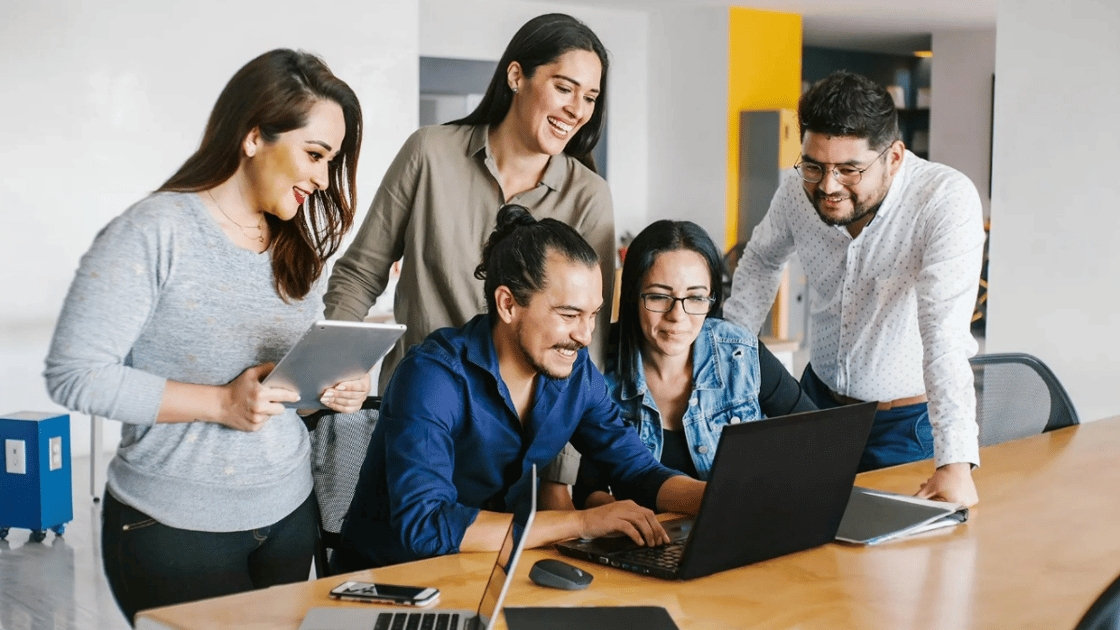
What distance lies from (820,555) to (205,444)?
97 cm

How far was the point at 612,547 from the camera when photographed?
5.92 ft

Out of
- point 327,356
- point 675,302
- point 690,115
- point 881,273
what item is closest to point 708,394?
point 675,302

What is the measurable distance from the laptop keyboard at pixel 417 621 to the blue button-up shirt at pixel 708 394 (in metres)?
0.94

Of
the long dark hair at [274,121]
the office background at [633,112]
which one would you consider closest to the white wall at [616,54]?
the office background at [633,112]

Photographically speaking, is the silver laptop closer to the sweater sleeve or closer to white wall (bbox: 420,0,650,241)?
the sweater sleeve

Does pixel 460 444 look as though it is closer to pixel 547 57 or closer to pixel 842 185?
pixel 547 57

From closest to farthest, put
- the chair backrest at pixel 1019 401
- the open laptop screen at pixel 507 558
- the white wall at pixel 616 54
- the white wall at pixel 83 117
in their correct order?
the open laptop screen at pixel 507 558 < the chair backrest at pixel 1019 401 < the white wall at pixel 83 117 < the white wall at pixel 616 54

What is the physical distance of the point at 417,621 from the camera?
1447 mm

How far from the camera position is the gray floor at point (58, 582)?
3.54 metres

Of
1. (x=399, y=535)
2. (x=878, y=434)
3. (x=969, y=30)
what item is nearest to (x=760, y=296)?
(x=878, y=434)

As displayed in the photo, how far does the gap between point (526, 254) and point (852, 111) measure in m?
0.73

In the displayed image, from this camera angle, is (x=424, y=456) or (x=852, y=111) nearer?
(x=424, y=456)

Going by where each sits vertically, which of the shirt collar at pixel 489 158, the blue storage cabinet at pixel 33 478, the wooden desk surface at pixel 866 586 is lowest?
the blue storage cabinet at pixel 33 478

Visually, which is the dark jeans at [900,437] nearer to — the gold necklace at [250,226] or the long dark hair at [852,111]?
the long dark hair at [852,111]
